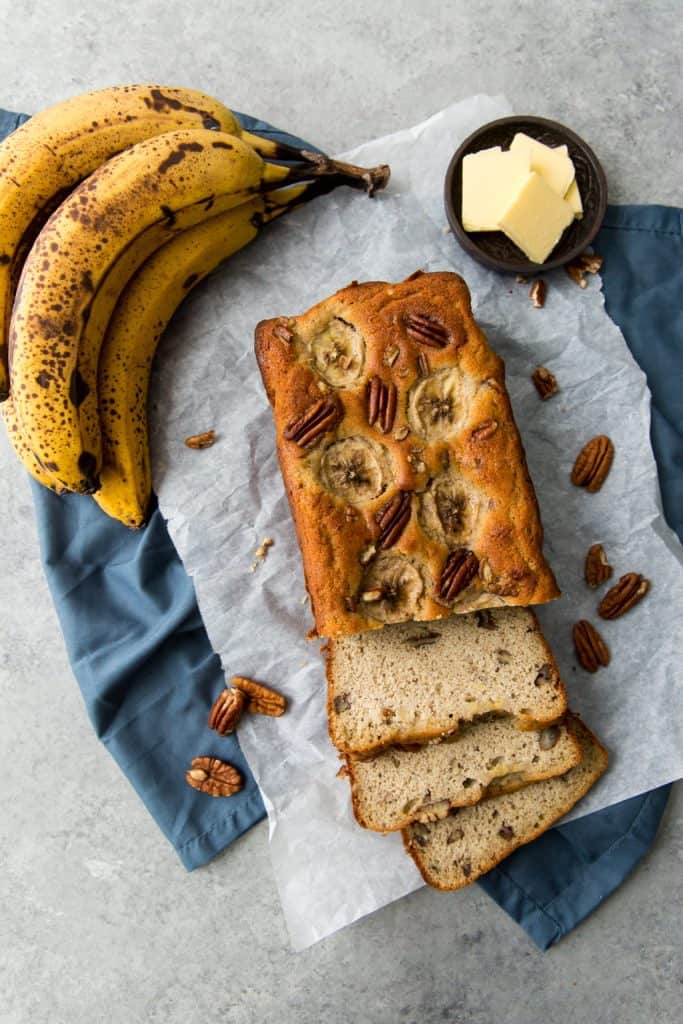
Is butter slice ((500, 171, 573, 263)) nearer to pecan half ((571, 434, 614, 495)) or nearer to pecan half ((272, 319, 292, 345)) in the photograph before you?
pecan half ((571, 434, 614, 495))

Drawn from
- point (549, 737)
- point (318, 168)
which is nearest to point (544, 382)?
point (318, 168)

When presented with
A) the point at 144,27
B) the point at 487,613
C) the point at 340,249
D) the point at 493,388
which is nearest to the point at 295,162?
the point at 340,249

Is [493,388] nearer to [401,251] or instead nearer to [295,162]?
[401,251]

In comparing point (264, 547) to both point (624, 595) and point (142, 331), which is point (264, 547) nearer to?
point (142, 331)

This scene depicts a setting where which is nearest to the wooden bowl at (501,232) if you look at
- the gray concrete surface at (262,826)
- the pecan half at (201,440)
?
the gray concrete surface at (262,826)

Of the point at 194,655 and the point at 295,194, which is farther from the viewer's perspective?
the point at 194,655

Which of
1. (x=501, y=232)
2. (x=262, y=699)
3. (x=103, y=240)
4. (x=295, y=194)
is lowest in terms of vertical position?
(x=262, y=699)
